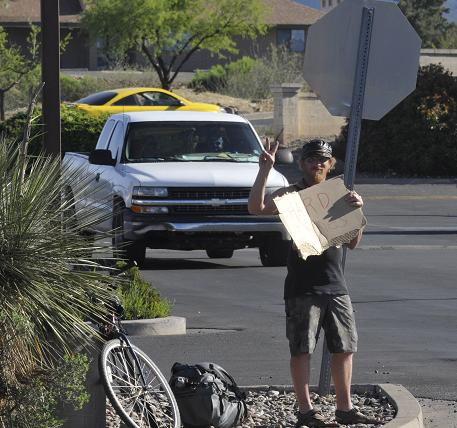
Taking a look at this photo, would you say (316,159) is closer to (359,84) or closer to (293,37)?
(359,84)

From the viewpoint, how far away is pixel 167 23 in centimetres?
4741

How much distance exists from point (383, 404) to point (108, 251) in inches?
84.4

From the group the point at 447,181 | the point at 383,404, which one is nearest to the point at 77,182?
the point at 383,404

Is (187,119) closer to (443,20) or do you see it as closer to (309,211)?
(309,211)

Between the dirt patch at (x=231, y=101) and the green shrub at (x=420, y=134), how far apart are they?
53.4 ft

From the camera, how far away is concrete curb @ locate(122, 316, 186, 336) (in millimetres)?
10281

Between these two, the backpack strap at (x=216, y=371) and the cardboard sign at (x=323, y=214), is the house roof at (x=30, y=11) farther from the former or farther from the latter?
the cardboard sign at (x=323, y=214)

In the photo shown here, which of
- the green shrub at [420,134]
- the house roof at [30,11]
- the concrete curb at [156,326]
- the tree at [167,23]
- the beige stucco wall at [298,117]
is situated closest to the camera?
the concrete curb at [156,326]

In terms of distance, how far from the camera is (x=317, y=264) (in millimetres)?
6922

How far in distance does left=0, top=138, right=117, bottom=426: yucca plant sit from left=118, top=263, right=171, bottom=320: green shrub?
151 inches

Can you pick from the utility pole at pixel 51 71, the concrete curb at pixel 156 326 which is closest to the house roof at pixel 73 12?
the utility pole at pixel 51 71

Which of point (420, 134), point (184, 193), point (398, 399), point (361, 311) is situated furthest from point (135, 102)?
point (398, 399)

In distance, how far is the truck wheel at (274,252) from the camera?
587 inches

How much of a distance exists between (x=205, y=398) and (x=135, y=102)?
28.9 meters
